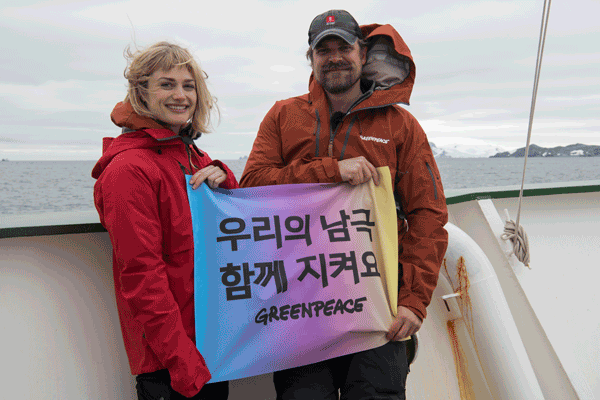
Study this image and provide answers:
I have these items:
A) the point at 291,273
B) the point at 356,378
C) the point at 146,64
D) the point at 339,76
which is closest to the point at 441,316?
the point at 356,378

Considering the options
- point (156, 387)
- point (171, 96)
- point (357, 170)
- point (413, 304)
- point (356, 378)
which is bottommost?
point (356, 378)

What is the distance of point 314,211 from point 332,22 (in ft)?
2.91

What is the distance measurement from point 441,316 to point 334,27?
191cm

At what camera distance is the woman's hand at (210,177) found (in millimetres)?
1748

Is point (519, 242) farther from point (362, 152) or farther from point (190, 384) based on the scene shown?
point (190, 384)

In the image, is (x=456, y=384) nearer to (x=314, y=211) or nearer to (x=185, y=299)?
(x=314, y=211)

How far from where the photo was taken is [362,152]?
206cm

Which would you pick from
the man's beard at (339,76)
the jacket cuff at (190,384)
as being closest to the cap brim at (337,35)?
the man's beard at (339,76)

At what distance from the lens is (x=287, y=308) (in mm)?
1808

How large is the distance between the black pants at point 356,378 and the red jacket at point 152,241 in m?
0.39

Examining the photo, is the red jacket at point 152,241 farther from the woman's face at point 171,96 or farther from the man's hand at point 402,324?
the man's hand at point 402,324

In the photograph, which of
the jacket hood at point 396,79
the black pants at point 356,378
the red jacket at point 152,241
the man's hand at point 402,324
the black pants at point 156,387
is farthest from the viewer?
the jacket hood at point 396,79

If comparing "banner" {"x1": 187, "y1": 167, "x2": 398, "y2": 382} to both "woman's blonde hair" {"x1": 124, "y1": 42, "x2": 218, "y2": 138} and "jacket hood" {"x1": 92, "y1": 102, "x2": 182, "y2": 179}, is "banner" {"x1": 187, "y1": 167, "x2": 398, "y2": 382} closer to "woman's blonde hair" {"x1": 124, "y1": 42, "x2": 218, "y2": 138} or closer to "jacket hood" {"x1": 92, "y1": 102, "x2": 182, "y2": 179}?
"jacket hood" {"x1": 92, "y1": 102, "x2": 182, "y2": 179}

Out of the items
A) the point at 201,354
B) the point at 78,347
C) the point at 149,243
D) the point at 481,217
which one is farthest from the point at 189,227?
the point at 481,217
